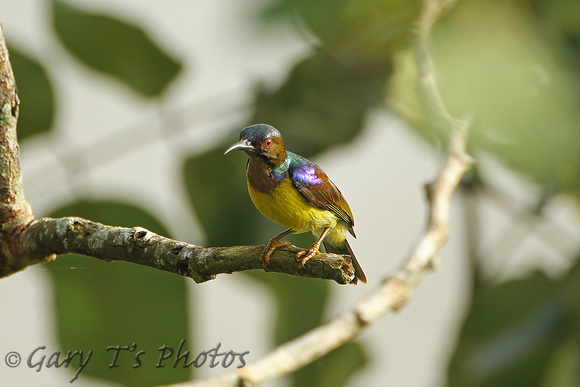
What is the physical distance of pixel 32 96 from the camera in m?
1.24

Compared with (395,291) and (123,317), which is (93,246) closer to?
(395,291)

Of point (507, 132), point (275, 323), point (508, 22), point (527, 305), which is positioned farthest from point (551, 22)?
point (275, 323)

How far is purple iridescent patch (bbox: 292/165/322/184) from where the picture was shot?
0.71 metres

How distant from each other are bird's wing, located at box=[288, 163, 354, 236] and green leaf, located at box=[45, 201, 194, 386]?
2.33 feet

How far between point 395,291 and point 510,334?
411 millimetres

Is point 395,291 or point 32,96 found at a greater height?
point 32,96

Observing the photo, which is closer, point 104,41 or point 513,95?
point 513,95

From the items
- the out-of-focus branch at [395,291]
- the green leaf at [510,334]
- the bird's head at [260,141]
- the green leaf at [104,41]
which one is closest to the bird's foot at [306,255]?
the bird's head at [260,141]

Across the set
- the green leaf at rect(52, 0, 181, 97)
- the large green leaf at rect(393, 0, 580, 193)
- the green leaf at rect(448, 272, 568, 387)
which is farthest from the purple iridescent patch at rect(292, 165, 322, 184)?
the green leaf at rect(52, 0, 181, 97)

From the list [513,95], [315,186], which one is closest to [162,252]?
[315,186]

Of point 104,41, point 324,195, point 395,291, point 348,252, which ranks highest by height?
point 104,41

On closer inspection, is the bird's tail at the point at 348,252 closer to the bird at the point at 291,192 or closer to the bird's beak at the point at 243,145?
the bird at the point at 291,192

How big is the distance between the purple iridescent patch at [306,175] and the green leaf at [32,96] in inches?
28.2

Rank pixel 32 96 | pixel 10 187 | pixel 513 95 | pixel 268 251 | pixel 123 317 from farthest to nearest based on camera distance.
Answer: pixel 123 317 → pixel 32 96 → pixel 10 187 → pixel 268 251 → pixel 513 95
